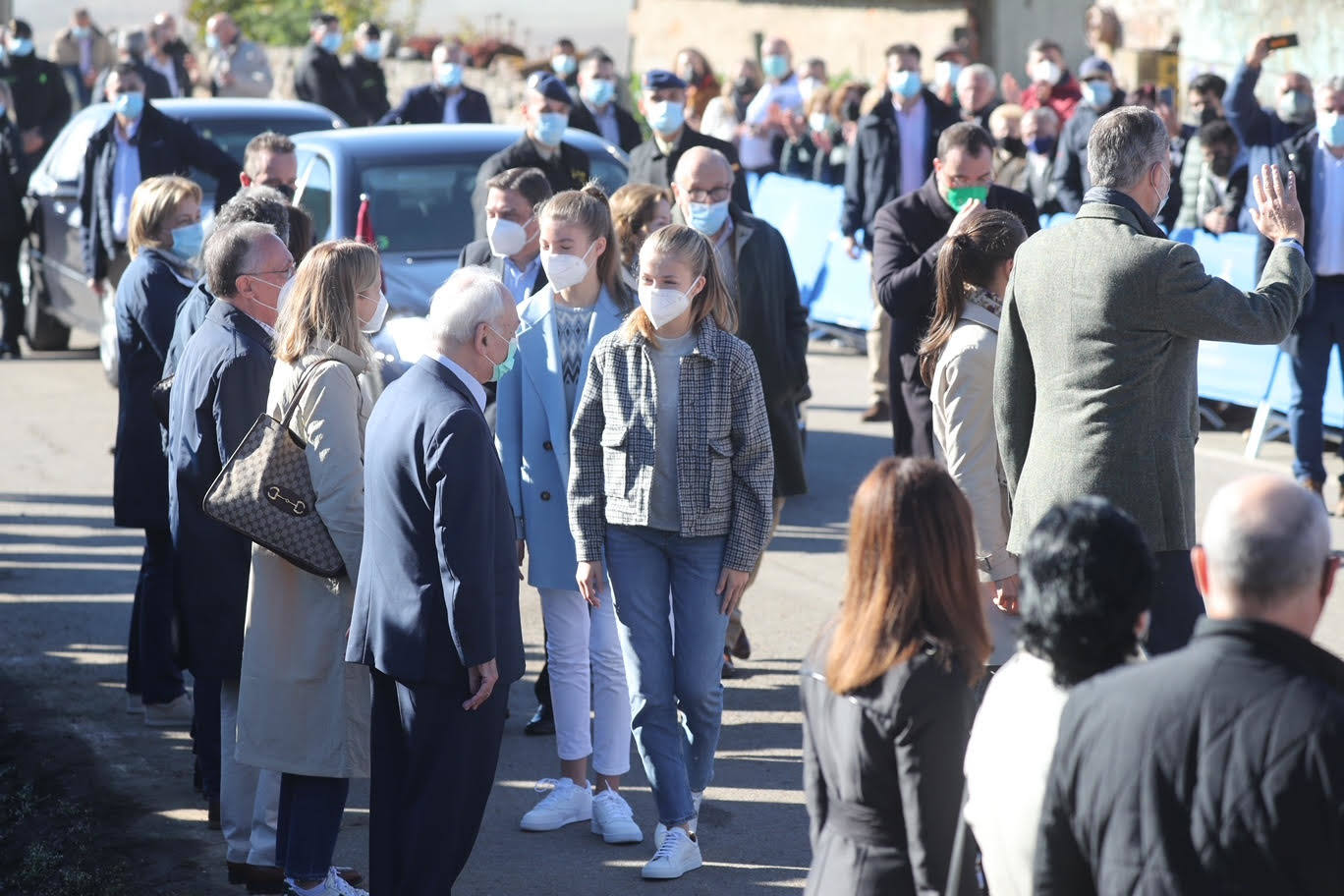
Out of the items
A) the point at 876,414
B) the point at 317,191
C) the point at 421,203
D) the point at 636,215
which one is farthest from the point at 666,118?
the point at 636,215

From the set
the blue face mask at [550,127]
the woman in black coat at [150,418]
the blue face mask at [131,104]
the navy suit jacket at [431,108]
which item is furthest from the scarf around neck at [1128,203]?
the navy suit jacket at [431,108]

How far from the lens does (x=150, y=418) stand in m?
6.45

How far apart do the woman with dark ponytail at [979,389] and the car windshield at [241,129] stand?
8815mm

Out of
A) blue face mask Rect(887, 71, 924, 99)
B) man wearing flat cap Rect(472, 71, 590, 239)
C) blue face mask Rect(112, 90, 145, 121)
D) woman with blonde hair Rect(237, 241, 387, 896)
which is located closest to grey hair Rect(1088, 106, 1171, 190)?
woman with blonde hair Rect(237, 241, 387, 896)

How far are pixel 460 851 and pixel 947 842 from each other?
183 cm

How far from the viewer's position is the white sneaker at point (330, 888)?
4949 millimetres

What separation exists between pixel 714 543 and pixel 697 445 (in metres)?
0.29

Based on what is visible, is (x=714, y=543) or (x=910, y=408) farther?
(x=910, y=408)

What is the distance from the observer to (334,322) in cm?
489

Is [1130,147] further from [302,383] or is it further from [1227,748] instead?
[1227,748]

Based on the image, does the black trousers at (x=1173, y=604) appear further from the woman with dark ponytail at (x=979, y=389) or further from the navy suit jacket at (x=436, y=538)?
the navy suit jacket at (x=436, y=538)

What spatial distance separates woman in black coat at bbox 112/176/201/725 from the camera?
6.44 m

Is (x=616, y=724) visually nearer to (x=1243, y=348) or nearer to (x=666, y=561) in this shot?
(x=666, y=561)

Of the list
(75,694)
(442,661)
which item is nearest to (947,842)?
(442,661)
